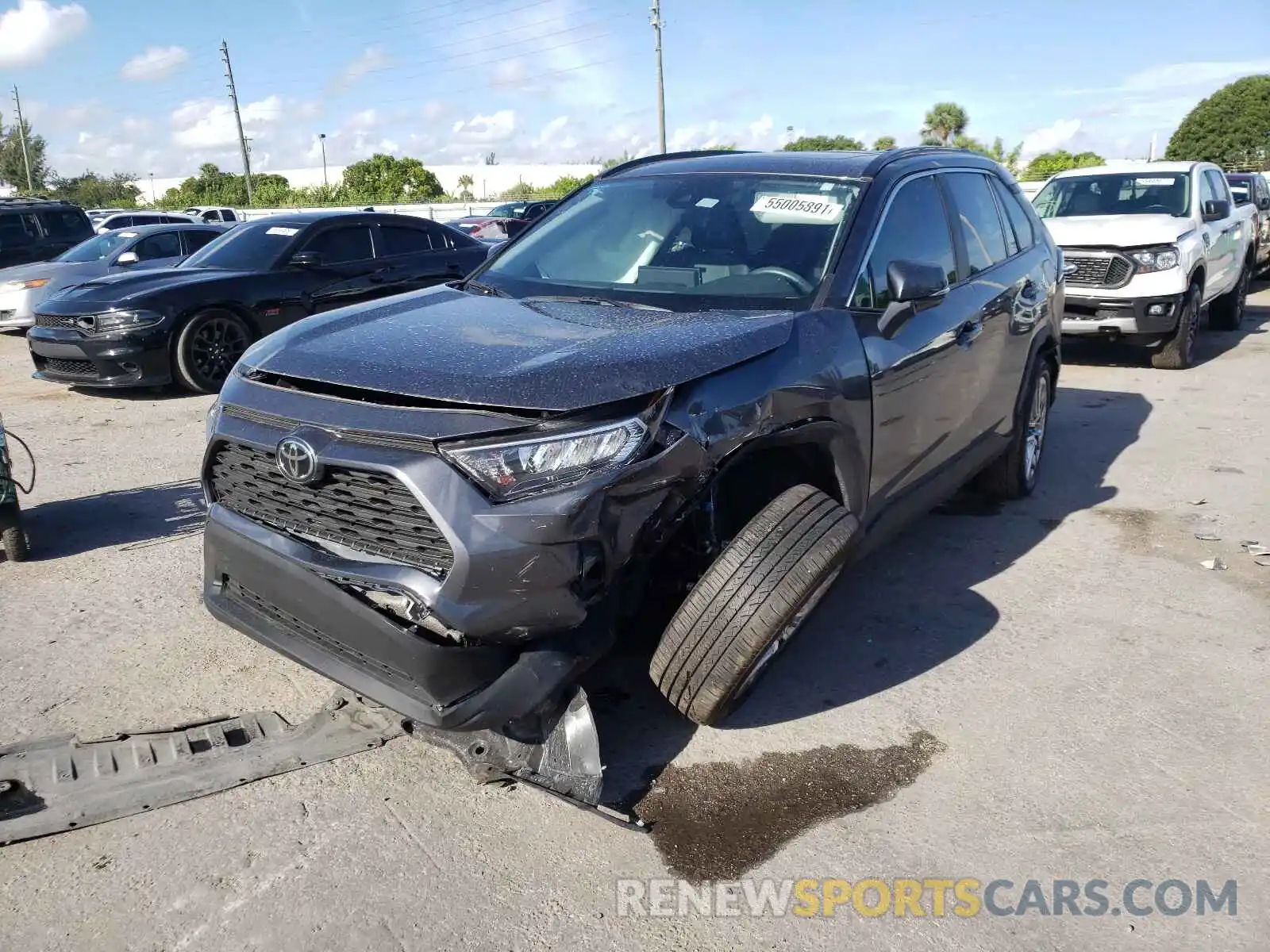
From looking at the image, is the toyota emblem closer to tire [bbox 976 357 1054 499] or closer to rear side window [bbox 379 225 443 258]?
tire [bbox 976 357 1054 499]

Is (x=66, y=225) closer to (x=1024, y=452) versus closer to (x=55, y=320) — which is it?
(x=55, y=320)

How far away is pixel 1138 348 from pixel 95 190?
68368 millimetres

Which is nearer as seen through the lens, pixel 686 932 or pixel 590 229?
pixel 686 932

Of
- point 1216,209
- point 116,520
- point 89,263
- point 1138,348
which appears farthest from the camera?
point 89,263

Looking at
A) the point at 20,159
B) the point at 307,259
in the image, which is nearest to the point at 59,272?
the point at 307,259

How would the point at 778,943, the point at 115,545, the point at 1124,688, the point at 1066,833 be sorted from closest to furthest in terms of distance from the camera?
the point at 778,943, the point at 1066,833, the point at 1124,688, the point at 115,545

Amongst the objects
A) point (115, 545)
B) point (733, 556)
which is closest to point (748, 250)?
point (733, 556)

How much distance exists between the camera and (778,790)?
10.1 feet

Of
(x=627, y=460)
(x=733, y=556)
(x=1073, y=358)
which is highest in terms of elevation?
(x=627, y=460)

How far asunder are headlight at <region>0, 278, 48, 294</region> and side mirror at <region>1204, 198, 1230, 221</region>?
12983 millimetres

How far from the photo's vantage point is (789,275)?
3.69 metres

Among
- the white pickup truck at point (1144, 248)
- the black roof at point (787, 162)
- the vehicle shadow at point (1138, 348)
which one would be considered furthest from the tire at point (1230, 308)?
the black roof at point (787, 162)

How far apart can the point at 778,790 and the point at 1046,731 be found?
98cm

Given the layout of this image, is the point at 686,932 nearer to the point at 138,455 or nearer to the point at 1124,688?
the point at 1124,688
